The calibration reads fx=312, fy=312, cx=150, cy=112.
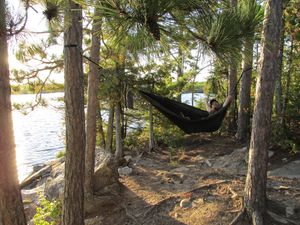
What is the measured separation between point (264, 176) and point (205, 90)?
510 centimetres

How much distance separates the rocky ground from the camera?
137 inches

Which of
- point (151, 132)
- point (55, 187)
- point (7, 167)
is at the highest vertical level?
point (7, 167)

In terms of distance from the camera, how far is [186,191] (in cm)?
411

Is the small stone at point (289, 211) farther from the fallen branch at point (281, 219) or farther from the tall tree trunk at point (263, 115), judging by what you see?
the tall tree trunk at point (263, 115)

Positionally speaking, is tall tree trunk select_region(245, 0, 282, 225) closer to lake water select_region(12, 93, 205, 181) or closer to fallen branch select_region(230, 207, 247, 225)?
fallen branch select_region(230, 207, 247, 225)

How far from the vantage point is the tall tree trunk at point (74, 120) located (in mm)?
2723

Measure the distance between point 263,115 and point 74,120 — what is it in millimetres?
1836

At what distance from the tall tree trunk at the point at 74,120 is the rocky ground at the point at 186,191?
896 mm

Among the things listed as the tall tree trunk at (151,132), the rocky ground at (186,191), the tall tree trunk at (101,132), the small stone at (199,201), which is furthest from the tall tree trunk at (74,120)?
the tall tree trunk at (151,132)

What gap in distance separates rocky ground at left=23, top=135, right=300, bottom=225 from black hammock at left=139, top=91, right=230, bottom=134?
2.73 ft

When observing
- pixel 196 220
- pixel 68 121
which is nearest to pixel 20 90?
pixel 68 121

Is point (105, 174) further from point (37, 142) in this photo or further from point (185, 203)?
point (37, 142)

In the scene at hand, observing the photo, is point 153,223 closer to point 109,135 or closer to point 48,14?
point 48,14

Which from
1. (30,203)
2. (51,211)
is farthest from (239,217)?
(30,203)
